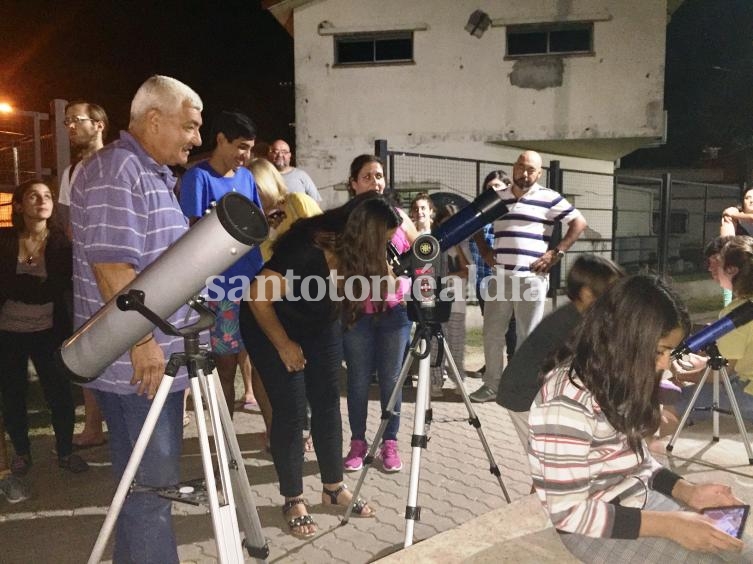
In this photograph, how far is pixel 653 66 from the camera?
40.4 ft

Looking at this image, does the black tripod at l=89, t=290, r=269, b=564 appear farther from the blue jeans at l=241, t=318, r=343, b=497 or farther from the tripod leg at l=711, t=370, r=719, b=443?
the tripod leg at l=711, t=370, r=719, b=443

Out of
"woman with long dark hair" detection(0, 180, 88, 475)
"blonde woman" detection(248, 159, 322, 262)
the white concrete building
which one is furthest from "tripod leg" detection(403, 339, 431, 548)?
the white concrete building

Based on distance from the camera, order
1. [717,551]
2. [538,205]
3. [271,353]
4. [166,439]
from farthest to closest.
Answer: [538,205]
[271,353]
[166,439]
[717,551]

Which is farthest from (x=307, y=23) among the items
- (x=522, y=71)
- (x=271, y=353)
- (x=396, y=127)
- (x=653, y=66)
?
(x=271, y=353)

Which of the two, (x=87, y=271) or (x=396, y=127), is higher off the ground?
(x=396, y=127)

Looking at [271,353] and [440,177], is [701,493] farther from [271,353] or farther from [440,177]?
[440,177]

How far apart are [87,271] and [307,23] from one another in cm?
1224

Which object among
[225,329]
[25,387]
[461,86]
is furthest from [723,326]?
[461,86]

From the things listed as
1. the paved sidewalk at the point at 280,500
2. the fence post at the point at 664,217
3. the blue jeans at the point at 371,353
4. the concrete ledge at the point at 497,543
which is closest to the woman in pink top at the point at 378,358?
the blue jeans at the point at 371,353

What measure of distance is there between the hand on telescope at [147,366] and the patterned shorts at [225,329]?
155cm

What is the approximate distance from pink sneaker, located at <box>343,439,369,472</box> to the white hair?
229 cm

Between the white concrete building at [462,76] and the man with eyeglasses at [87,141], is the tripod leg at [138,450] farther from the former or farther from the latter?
the white concrete building at [462,76]

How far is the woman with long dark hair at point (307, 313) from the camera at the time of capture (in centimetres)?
269

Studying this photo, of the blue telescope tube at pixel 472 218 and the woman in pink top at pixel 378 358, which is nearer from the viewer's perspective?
the blue telescope tube at pixel 472 218
